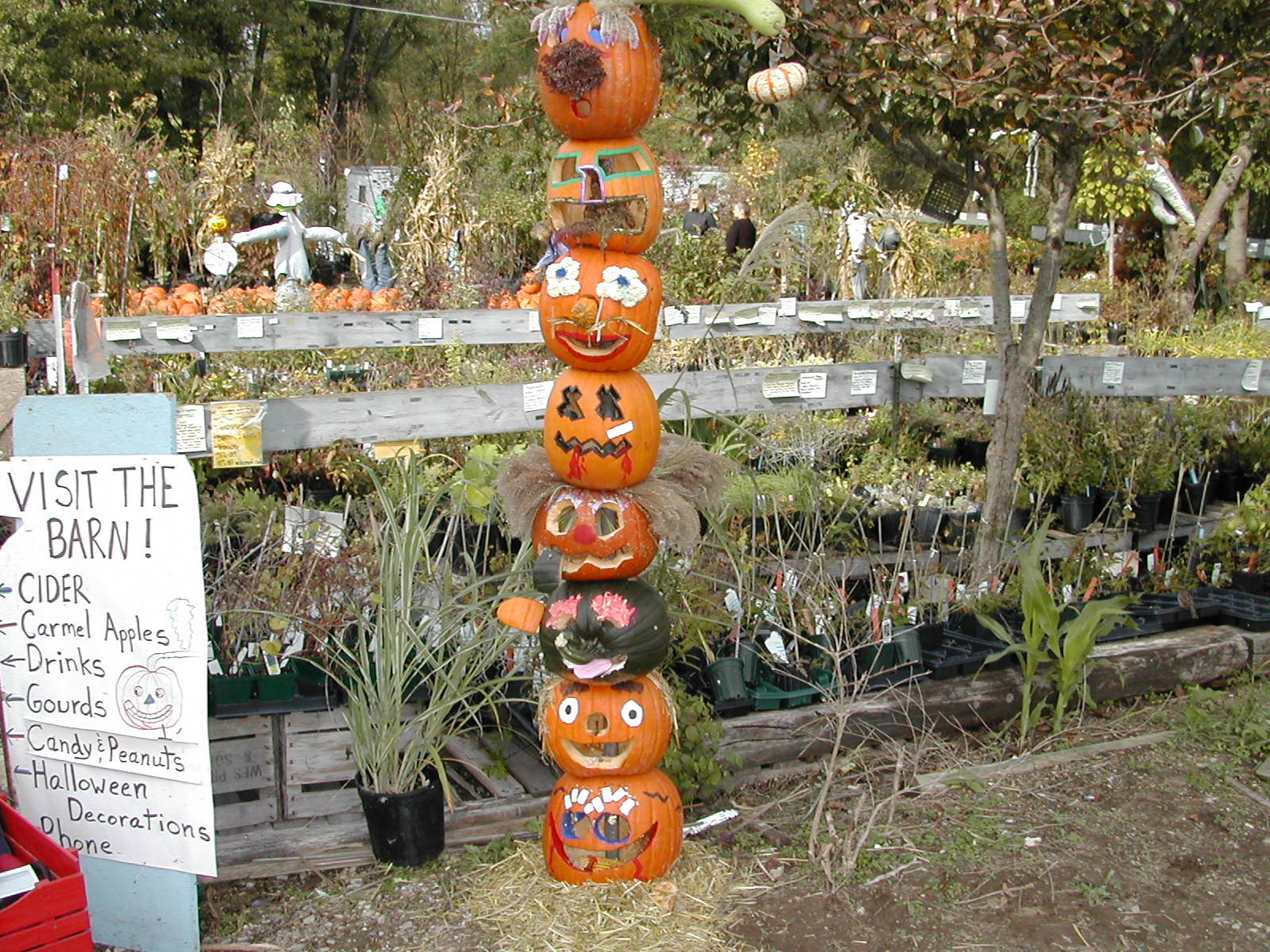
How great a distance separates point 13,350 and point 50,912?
4858 mm

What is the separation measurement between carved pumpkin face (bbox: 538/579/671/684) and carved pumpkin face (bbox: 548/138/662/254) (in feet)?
2.79

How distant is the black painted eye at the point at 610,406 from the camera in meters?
2.77

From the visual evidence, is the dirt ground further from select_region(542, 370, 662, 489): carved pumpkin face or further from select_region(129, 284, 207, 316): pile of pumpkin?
select_region(129, 284, 207, 316): pile of pumpkin

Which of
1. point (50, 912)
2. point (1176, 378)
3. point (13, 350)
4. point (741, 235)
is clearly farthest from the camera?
point (741, 235)

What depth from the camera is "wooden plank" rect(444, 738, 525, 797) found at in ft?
11.1

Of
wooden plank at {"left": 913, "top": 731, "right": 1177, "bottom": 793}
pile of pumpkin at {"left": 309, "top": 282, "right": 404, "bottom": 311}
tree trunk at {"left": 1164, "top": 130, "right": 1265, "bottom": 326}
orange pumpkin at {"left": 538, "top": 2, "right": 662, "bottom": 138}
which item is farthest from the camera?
tree trunk at {"left": 1164, "top": 130, "right": 1265, "bottom": 326}

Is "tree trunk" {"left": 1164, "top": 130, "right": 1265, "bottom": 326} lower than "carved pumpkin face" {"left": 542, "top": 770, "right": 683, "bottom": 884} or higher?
higher

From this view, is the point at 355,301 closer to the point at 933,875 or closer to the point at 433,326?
the point at 433,326

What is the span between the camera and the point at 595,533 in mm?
2805

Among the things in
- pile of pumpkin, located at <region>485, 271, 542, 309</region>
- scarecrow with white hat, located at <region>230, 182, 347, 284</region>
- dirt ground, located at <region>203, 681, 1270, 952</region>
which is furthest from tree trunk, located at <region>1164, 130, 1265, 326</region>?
dirt ground, located at <region>203, 681, 1270, 952</region>

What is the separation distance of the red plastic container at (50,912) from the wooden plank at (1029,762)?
229cm

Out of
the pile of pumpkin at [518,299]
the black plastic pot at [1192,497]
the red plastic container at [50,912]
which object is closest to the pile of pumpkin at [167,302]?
the pile of pumpkin at [518,299]

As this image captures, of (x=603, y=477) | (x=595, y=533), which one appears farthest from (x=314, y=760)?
(x=603, y=477)

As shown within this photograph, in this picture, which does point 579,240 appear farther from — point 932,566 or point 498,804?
point 932,566
